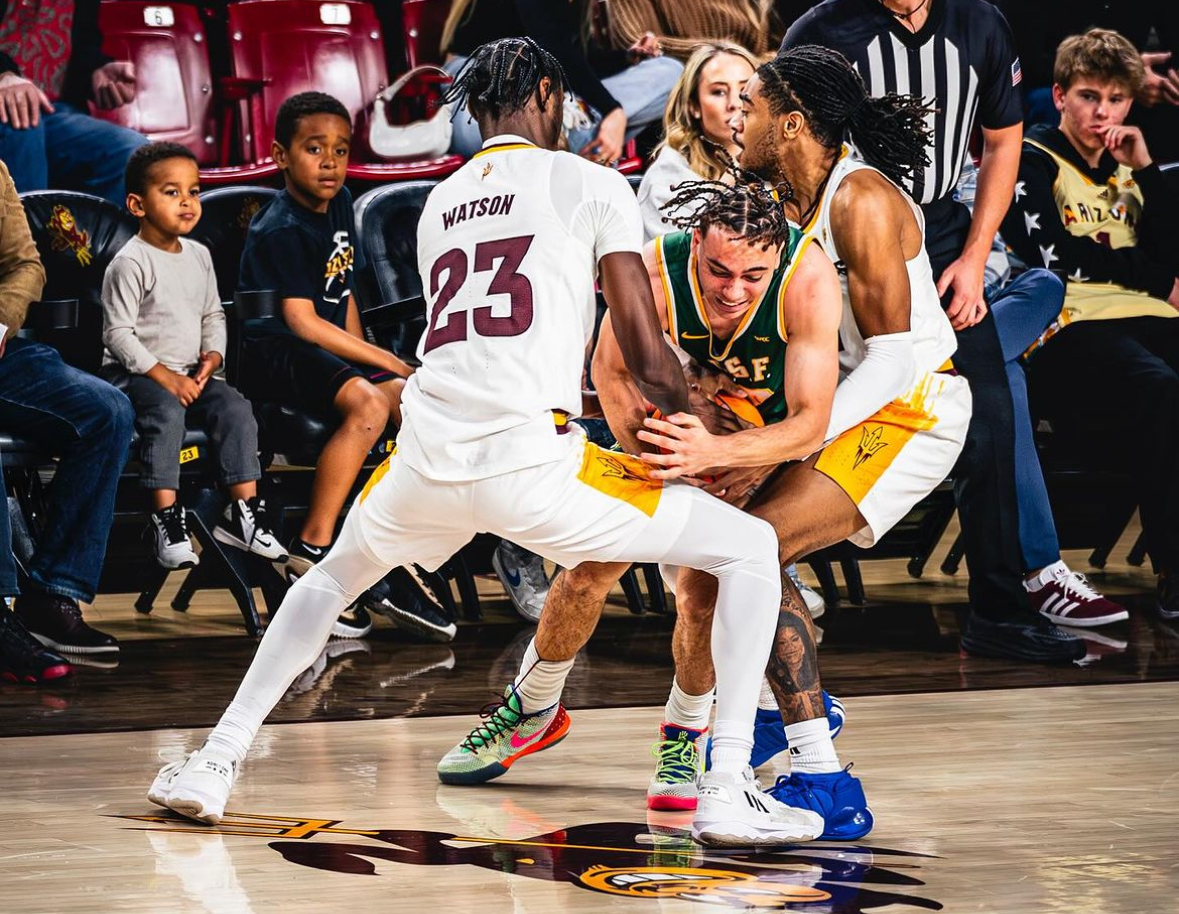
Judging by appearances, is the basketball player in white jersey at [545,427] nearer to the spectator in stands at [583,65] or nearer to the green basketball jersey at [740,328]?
the green basketball jersey at [740,328]

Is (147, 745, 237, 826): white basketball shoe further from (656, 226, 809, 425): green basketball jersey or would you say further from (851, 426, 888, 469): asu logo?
(851, 426, 888, 469): asu logo

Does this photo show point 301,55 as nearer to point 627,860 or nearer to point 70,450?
point 70,450

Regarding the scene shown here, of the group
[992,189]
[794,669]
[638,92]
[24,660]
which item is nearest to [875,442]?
[794,669]

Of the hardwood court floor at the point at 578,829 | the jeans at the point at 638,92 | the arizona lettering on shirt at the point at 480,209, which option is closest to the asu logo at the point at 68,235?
the jeans at the point at 638,92

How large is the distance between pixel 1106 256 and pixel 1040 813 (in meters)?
3.02

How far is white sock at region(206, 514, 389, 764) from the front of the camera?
115 inches

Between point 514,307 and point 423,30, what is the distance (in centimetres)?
477

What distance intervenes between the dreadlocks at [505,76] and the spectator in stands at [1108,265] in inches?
114

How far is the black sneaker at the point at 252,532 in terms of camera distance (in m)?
4.89

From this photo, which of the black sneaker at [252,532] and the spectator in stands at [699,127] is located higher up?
the spectator in stands at [699,127]

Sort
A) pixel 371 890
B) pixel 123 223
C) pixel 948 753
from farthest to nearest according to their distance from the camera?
pixel 123 223 → pixel 948 753 → pixel 371 890

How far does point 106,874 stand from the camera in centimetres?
258

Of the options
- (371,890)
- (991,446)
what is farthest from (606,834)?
(991,446)

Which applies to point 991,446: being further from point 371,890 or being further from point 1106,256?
point 371,890
